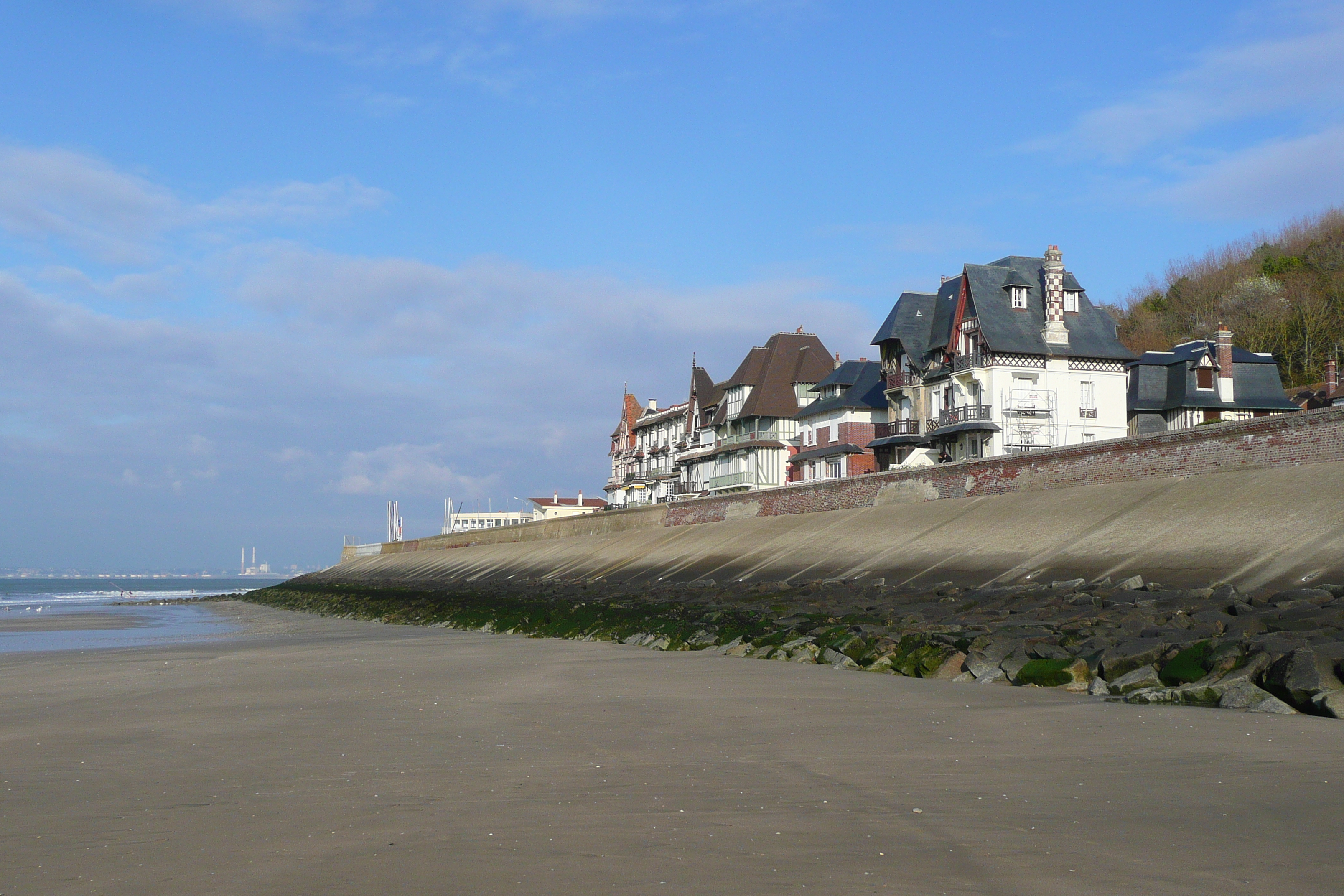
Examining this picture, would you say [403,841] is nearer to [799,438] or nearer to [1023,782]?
[1023,782]

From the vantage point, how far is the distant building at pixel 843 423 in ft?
204

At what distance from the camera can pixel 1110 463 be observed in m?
26.8

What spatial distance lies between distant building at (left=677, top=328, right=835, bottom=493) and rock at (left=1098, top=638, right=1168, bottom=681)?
59.2 meters

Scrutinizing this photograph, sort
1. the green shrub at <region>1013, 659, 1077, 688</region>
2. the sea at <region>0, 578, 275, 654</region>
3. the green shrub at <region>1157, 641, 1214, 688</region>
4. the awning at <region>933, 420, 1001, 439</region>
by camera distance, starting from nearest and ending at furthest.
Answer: the green shrub at <region>1157, 641, 1214, 688</region>
the green shrub at <region>1013, 659, 1077, 688</region>
the sea at <region>0, 578, 275, 654</region>
the awning at <region>933, 420, 1001, 439</region>

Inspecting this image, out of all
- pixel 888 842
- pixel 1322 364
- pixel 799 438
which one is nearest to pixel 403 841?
pixel 888 842

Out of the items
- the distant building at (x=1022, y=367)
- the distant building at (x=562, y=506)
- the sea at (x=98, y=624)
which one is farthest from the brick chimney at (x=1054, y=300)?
the distant building at (x=562, y=506)

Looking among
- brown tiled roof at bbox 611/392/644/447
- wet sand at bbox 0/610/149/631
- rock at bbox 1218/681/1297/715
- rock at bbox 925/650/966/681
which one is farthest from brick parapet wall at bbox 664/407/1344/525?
brown tiled roof at bbox 611/392/644/447

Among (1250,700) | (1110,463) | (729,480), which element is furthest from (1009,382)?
(1250,700)

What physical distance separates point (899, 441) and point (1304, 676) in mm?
46545

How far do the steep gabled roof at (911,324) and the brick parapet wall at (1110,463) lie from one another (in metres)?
18.4

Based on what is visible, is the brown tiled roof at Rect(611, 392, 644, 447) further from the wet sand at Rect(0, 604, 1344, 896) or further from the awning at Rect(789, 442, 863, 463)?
the wet sand at Rect(0, 604, 1344, 896)

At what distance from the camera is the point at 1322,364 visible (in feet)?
226

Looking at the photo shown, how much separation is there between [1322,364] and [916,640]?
66462 mm

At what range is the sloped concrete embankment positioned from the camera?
17.4 meters
